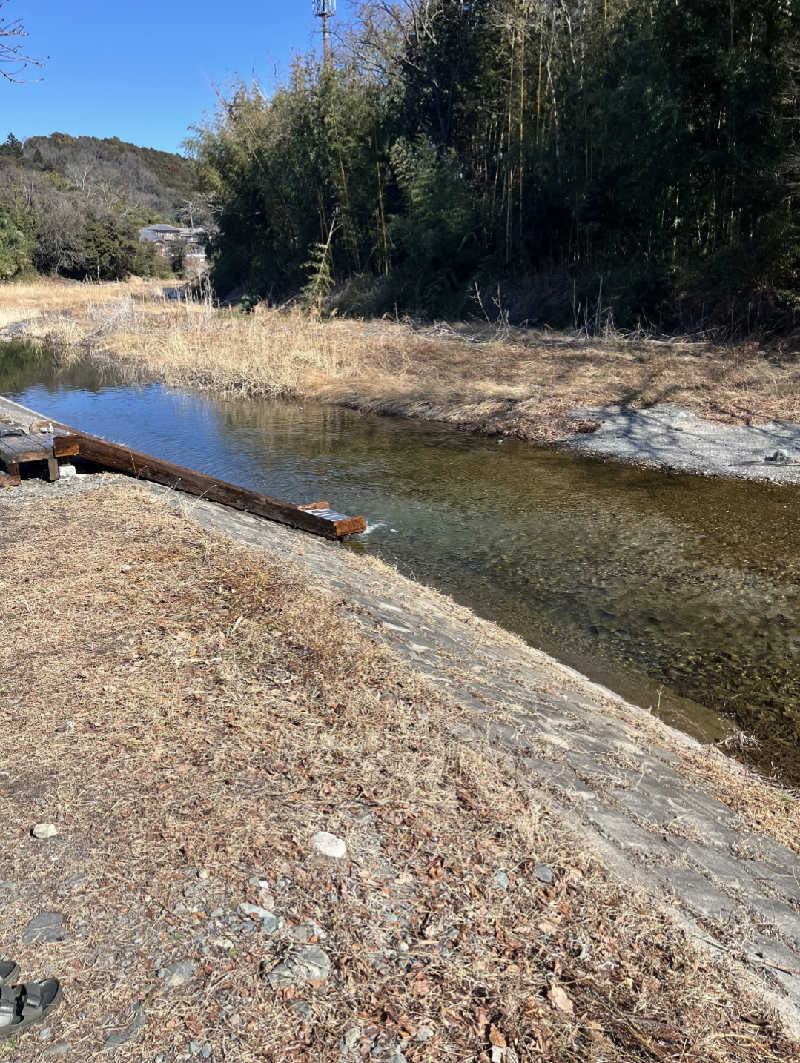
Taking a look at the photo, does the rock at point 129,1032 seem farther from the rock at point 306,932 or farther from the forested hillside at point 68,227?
the forested hillside at point 68,227

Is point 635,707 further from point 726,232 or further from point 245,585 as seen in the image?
point 726,232

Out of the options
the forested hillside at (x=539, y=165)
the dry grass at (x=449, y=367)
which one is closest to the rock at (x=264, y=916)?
the dry grass at (x=449, y=367)

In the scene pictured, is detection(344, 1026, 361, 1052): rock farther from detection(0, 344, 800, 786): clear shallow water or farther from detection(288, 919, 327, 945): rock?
detection(0, 344, 800, 786): clear shallow water

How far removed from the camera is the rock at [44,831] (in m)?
2.77

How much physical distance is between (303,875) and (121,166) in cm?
9640

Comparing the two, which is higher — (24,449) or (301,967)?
(24,449)

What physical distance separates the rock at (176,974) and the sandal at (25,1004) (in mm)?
265

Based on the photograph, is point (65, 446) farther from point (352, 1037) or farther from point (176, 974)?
point (352, 1037)

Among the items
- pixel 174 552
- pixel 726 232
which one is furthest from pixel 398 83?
pixel 174 552

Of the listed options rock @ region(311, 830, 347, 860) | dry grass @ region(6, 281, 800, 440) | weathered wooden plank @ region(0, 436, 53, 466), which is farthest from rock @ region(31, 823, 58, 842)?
dry grass @ region(6, 281, 800, 440)

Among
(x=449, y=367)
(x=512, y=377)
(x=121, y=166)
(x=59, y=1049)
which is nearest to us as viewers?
(x=59, y=1049)

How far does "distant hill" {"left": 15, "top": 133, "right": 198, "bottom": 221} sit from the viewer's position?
222ft

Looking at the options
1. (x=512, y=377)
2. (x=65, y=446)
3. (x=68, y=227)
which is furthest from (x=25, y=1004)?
(x=68, y=227)

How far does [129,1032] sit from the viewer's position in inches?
81.7
